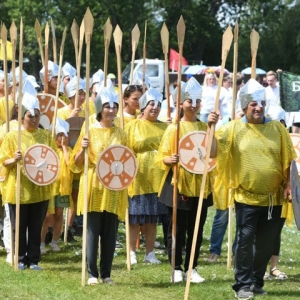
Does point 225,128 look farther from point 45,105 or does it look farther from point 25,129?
point 45,105

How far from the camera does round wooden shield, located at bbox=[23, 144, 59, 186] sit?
10.3 m

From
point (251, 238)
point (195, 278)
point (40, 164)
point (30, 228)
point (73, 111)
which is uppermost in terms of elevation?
point (73, 111)

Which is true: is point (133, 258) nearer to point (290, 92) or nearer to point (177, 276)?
point (177, 276)

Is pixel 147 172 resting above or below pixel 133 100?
below

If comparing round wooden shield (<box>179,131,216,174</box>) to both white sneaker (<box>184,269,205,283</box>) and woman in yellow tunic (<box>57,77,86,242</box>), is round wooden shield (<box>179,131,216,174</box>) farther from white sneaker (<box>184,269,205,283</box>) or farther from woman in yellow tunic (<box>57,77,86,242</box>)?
woman in yellow tunic (<box>57,77,86,242</box>)

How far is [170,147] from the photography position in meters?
9.97

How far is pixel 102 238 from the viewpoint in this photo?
32.1ft

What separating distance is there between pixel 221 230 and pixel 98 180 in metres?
2.38

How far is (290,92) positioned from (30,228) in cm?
561

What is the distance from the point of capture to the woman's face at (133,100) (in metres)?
11.4

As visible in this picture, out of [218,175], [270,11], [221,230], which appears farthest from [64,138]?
[270,11]

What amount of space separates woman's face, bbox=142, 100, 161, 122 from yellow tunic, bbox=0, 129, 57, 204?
44.6 inches

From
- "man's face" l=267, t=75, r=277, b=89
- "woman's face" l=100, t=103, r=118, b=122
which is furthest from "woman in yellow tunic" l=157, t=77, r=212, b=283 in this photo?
"man's face" l=267, t=75, r=277, b=89

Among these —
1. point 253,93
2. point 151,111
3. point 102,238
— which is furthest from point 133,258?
point 253,93
